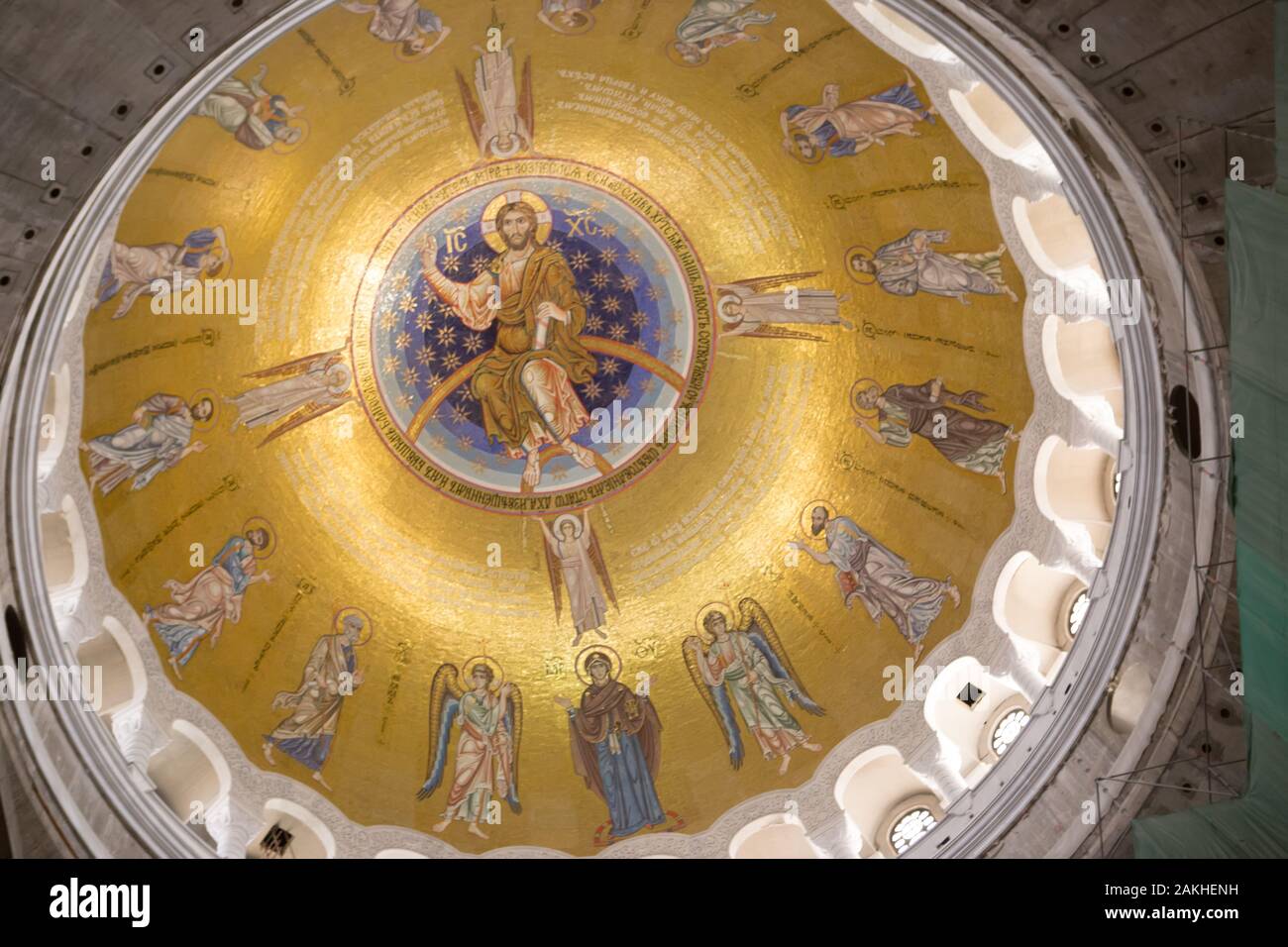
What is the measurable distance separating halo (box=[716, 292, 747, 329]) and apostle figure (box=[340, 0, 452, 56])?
4945 mm

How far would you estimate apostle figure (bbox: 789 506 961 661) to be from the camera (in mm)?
17922

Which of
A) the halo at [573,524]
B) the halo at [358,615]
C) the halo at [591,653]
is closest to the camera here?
the halo at [358,615]

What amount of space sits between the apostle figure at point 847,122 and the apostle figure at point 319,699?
8207 millimetres

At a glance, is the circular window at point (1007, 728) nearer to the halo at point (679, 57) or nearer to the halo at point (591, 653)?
the halo at point (591, 653)

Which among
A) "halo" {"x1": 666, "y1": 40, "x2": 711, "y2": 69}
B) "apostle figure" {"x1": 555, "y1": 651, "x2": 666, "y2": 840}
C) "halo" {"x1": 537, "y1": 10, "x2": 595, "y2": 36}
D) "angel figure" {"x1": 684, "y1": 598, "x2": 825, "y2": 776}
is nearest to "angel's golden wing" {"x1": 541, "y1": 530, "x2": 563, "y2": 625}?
"apostle figure" {"x1": 555, "y1": 651, "x2": 666, "y2": 840}

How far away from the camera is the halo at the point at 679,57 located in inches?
664

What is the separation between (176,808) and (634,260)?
349 inches

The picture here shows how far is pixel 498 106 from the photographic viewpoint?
17750 millimetres

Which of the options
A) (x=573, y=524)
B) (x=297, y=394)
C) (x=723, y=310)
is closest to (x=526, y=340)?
(x=573, y=524)

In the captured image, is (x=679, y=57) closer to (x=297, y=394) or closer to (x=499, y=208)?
(x=499, y=208)

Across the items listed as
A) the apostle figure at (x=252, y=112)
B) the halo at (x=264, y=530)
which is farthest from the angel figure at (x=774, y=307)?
the halo at (x=264, y=530)

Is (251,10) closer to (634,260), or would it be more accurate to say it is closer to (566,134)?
(566,134)

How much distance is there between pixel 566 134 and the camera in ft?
59.9
